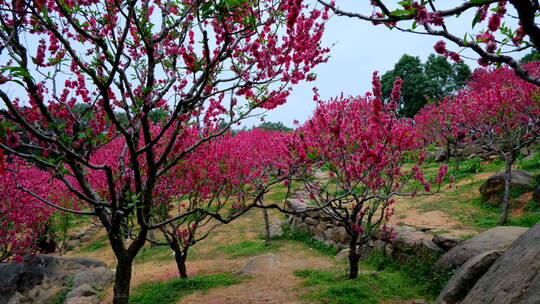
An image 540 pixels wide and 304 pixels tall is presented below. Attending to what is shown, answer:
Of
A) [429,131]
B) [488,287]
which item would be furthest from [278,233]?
[429,131]

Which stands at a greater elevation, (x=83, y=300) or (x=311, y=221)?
(x=311, y=221)

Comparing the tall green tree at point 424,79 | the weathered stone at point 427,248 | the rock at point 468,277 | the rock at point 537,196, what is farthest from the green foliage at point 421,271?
the tall green tree at point 424,79

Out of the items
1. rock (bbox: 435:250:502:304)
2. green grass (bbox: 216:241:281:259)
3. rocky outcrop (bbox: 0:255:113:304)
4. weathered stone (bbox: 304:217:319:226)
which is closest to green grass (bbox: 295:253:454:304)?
rock (bbox: 435:250:502:304)

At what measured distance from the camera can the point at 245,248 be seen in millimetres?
12172

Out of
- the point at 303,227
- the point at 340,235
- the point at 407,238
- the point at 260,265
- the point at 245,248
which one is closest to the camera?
the point at 407,238

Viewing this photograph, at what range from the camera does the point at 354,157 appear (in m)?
6.51

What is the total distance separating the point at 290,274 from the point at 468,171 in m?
13.2

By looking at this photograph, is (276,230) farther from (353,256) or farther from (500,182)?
(500,182)

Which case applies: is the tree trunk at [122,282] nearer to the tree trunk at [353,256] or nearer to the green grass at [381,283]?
the green grass at [381,283]

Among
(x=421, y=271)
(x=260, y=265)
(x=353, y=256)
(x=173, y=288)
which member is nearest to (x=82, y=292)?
(x=173, y=288)

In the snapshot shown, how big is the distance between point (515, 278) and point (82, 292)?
30.0 ft

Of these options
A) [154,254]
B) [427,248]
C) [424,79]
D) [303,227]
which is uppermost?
[424,79]

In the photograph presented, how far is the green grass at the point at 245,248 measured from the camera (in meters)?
11.5

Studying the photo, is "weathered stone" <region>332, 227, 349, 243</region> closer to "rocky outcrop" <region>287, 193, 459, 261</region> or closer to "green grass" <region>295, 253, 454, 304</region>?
"rocky outcrop" <region>287, 193, 459, 261</region>
